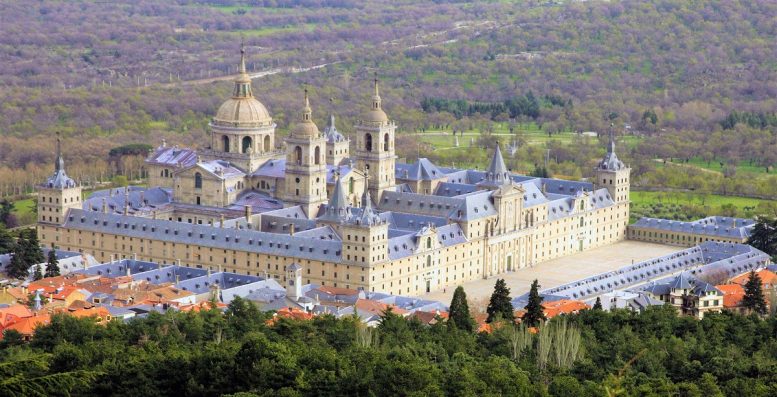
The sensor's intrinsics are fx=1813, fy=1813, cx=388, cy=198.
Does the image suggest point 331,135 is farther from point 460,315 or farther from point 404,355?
point 404,355

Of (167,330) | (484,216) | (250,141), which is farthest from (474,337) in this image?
(250,141)

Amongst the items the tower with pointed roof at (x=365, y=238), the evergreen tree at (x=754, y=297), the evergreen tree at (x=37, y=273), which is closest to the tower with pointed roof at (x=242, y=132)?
the tower with pointed roof at (x=365, y=238)

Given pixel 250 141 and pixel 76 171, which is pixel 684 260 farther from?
pixel 76 171

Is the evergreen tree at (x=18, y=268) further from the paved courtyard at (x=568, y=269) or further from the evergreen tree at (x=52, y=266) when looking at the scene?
the paved courtyard at (x=568, y=269)

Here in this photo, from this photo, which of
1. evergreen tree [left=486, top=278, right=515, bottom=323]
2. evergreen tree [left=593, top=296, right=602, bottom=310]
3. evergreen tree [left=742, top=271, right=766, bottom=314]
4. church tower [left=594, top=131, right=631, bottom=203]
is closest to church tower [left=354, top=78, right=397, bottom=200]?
church tower [left=594, top=131, right=631, bottom=203]

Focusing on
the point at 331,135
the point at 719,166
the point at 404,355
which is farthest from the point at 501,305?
the point at 719,166

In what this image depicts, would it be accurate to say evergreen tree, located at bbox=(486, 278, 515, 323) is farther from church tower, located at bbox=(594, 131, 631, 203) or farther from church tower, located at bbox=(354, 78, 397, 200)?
church tower, located at bbox=(594, 131, 631, 203)
